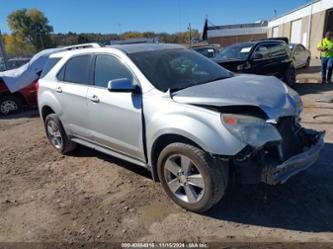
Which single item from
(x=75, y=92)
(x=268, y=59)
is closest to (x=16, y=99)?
(x=75, y=92)

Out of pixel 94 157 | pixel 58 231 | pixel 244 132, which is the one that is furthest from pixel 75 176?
pixel 244 132

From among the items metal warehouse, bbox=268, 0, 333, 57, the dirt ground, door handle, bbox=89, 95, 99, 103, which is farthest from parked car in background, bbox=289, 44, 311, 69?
door handle, bbox=89, 95, 99, 103

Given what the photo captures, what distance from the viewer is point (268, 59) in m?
9.23

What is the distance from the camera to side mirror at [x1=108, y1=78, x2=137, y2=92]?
348cm

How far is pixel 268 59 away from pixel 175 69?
620 cm

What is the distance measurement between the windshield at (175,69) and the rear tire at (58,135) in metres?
2.09

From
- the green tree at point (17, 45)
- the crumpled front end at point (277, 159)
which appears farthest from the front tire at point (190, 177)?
the green tree at point (17, 45)

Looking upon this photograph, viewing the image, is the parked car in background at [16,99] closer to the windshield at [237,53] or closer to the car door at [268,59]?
the windshield at [237,53]

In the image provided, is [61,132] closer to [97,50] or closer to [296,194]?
[97,50]

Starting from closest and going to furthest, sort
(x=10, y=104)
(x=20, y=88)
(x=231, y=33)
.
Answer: (x=20, y=88), (x=10, y=104), (x=231, y=33)

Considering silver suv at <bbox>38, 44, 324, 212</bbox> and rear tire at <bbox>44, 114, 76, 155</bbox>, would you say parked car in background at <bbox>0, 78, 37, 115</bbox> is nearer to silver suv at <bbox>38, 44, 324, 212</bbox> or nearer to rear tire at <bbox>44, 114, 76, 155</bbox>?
rear tire at <bbox>44, 114, 76, 155</bbox>

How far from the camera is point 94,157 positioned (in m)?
5.25

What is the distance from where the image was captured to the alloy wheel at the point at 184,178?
3.18m

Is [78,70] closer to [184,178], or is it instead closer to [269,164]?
[184,178]
